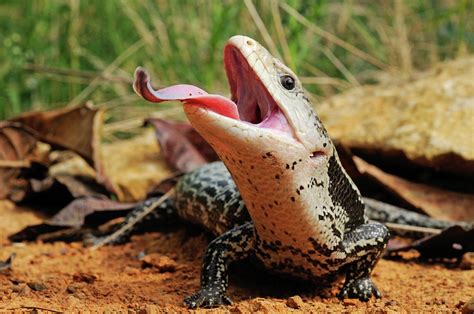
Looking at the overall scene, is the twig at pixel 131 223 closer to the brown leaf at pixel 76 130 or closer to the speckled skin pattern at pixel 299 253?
the brown leaf at pixel 76 130

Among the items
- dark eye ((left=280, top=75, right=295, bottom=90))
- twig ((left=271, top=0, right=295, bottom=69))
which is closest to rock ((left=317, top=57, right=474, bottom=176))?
twig ((left=271, top=0, right=295, bottom=69))

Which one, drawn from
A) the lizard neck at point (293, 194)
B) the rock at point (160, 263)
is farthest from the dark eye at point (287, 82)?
the rock at point (160, 263)

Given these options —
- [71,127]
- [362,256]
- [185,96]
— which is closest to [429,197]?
[362,256]

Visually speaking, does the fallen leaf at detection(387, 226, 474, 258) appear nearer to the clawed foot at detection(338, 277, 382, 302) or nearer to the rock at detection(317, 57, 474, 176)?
the clawed foot at detection(338, 277, 382, 302)

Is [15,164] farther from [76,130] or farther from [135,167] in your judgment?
[135,167]

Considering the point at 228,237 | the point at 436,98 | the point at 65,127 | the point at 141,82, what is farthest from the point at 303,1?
the point at 141,82
